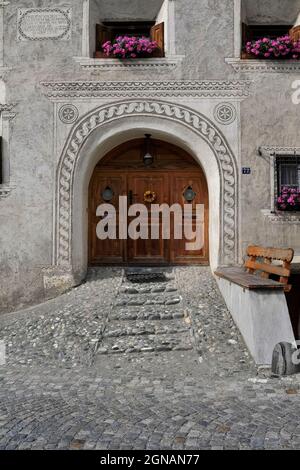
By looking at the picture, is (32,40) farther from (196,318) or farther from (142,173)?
(196,318)

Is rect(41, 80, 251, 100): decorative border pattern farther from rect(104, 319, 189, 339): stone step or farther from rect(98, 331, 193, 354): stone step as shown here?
rect(98, 331, 193, 354): stone step

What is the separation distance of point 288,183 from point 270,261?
2.16 m

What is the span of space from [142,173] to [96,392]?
5433 mm

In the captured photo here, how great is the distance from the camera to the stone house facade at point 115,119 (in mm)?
8281

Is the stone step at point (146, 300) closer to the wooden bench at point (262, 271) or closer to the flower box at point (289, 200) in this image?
the wooden bench at point (262, 271)

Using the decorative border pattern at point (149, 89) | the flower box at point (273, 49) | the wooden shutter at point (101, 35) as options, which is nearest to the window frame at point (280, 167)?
the decorative border pattern at point (149, 89)

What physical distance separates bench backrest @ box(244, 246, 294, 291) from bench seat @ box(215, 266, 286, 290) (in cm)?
17

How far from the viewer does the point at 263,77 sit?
836 centimetres

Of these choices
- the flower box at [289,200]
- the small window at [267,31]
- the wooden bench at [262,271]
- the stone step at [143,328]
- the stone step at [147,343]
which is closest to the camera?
the wooden bench at [262,271]

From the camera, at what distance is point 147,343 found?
20.3 ft

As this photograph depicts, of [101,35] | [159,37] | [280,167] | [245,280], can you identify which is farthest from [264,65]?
[245,280]

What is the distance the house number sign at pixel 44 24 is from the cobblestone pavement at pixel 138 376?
475 centimetres

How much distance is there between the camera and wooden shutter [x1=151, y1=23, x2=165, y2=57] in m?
8.52

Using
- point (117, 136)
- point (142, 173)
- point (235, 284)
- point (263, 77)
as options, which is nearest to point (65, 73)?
point (117, 136)
